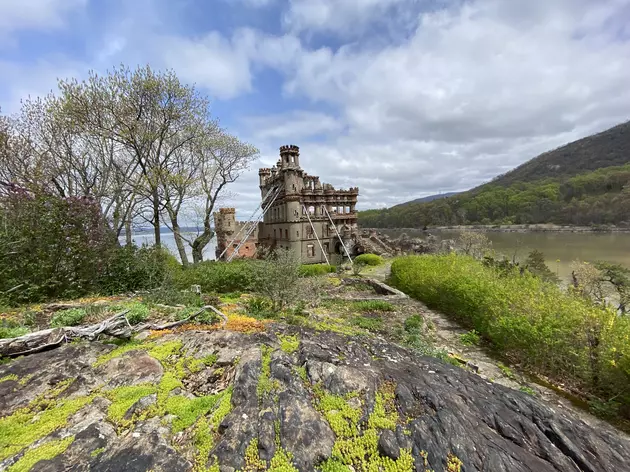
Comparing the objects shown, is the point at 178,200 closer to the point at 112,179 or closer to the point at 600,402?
the point at 112,179

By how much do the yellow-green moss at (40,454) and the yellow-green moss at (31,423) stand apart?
21 centimetres

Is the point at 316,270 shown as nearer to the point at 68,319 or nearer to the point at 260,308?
the point at 260,308

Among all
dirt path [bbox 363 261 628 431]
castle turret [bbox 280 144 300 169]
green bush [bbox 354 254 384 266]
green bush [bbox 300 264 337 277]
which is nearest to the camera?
dirt path [bbox 363 261 628 431]

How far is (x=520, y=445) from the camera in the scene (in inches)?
137

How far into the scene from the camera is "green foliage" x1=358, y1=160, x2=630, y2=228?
7194 centimetres

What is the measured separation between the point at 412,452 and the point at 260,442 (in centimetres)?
166

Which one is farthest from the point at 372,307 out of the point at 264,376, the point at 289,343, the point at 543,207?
the point at 543,207

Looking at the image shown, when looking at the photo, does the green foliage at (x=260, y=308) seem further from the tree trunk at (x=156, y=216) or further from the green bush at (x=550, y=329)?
the tree trunk at (x=156, y=216)

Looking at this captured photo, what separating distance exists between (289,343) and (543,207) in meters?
109

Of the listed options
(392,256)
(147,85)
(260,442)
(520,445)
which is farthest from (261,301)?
(392,256)

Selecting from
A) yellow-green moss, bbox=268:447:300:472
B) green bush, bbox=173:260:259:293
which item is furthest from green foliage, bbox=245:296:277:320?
yellow-green moss, bbox=268:447:300:472

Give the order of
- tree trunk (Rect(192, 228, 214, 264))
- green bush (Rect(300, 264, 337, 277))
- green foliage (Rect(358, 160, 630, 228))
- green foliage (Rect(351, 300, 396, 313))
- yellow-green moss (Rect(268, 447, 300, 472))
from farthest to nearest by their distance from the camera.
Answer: green foliage (Rect(358, 160, 630, 228)) < green bush (Rect(300, 264, 337, 277)) < tree trunk (Rect(192, 228, 214, 264)) < green foliage (Rect(351, 300, 396, 313)) < yellow-green moss (Rect(268, 447, 300, 472))

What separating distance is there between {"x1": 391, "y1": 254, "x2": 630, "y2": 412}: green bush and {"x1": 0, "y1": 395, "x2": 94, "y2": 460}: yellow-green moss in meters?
8.83

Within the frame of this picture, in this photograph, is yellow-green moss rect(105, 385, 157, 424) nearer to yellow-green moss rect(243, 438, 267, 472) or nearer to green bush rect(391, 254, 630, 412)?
yellow-green moss rect(243, 438, 267, 472)
